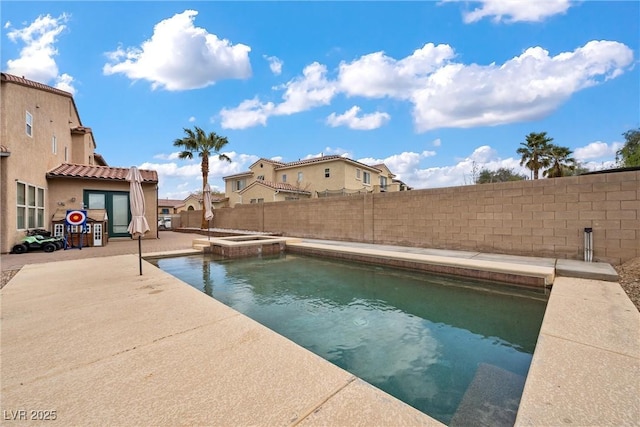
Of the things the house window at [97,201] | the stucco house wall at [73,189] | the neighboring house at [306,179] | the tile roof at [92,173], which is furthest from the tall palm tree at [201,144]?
the house window at [97,201]

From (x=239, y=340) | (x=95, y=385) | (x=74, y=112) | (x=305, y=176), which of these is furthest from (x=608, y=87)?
(x=74, y=112)

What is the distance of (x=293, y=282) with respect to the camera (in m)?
6.27

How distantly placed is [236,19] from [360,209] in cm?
878

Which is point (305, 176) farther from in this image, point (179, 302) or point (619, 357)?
point (619, 357)

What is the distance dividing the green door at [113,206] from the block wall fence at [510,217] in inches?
387

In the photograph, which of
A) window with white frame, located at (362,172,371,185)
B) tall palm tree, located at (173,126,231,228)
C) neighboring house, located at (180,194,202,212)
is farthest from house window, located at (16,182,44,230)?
window with white frame, located at (362,172,371,185)

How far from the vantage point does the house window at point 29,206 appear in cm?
880

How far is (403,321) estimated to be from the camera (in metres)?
4.07

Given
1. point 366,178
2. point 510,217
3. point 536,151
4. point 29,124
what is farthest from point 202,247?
point 536,151

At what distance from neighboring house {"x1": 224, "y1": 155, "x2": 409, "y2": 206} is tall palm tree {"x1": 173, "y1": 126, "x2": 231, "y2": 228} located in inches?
216

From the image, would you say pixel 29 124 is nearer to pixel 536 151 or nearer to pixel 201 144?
pixel 201 144

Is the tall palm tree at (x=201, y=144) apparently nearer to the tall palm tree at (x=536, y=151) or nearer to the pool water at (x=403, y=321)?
the pool water at (x=403, y=321)

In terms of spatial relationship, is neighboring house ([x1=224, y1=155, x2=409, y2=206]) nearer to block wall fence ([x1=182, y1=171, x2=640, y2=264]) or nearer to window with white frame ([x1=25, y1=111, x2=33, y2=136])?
block wall fence ([x1=182, y1=171, x2=640, y2=264])

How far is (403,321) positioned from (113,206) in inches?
556
